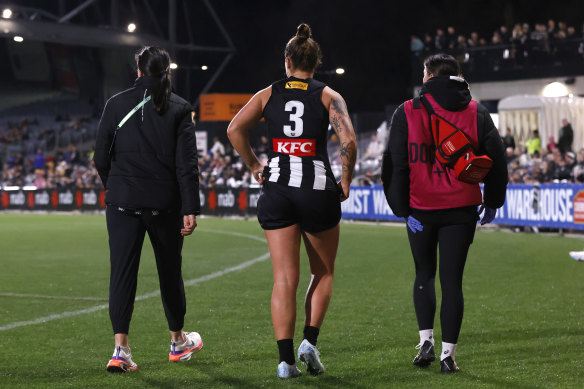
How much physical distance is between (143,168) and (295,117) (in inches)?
41.7

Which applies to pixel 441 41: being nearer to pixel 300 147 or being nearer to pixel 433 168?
pixel 433 168

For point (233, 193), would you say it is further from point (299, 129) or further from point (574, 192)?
point (299, 129)

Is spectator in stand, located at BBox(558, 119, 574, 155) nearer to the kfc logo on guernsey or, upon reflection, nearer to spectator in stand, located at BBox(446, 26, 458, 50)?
spectator in stand, located at BBox(446, 26, 458, 50)

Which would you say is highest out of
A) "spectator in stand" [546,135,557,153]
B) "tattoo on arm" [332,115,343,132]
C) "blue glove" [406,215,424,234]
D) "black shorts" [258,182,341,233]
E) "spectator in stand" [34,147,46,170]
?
"spectator in stand" [34,147,46,170]

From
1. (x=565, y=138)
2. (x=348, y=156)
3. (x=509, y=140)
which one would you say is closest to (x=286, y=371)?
(x=348, y=156)

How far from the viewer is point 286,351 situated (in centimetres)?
610

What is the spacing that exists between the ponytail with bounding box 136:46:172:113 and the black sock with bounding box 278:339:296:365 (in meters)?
1.64

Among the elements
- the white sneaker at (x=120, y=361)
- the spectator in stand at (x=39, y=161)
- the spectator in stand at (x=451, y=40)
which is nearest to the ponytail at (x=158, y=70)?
the white sneaker at (x=120, y=361)

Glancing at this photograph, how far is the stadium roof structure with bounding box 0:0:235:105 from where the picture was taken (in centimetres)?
4316

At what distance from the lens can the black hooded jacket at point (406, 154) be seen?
621cm

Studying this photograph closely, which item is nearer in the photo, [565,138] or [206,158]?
[565,138]

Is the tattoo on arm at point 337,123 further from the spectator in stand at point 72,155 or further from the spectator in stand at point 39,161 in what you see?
the spectator in stand at point 39,161

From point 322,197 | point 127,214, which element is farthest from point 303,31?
point 127,214

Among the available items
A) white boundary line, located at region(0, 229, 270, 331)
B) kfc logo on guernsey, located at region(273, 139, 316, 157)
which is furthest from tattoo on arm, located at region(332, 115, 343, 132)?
white boundary line, located at region(0, 229, 270, 331)
